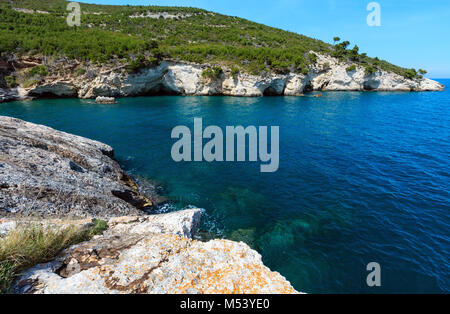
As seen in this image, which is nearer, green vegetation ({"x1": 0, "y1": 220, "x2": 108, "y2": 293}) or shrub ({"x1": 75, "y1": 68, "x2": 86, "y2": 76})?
green vegetation ({"x1": 0, "y1": 220, "x2": 108, "y2": 293})

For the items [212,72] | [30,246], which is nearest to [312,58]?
[212,72]

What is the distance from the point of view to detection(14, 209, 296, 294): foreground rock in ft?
15.6

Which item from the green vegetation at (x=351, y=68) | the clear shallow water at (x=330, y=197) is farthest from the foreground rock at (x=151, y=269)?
the green vegetation at (x=351, y=68)

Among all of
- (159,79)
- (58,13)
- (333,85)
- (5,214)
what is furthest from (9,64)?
(333,85)

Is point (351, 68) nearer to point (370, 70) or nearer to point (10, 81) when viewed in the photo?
point (370, 70)

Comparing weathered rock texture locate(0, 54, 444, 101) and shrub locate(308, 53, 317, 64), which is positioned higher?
shrub locate(308, 53, 317, 64)

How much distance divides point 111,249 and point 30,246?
5.88ft

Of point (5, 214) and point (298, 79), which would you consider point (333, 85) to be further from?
point (5, 214)

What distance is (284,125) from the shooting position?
105 ft

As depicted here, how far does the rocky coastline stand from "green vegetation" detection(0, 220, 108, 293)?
22cm

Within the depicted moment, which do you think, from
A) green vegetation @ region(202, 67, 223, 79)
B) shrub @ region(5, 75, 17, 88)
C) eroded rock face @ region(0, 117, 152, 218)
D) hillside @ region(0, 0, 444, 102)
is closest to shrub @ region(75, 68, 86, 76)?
hillside @ region(0, 0, 444, 102)

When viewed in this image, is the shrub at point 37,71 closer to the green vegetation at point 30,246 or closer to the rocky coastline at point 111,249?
the rocky coastline at point 111,249

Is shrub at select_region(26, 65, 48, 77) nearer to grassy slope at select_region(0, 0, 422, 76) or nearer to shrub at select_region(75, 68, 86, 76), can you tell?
grassy slope at select_region(0, 0, 422, 76)

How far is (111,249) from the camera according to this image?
5.94 metres
